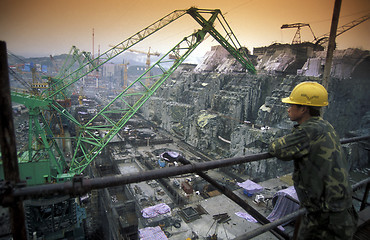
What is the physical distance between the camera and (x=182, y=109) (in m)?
34.5

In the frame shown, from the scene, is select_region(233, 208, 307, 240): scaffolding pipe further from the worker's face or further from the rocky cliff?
the rocky cliff

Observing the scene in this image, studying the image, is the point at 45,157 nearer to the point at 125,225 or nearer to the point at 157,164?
the point at 125,225

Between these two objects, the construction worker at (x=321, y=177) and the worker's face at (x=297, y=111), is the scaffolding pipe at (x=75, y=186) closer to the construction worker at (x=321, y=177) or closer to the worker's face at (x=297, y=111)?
the construction worker at (x=321, y=177)

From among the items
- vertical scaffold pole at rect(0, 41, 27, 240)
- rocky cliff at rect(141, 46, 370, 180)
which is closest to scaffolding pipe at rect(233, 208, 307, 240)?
vertical scaffold pole at rect(0, 41, 27, 240)

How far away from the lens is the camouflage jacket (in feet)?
6.85

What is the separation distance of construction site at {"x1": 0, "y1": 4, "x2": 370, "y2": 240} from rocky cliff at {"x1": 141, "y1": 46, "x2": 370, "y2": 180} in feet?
0.44

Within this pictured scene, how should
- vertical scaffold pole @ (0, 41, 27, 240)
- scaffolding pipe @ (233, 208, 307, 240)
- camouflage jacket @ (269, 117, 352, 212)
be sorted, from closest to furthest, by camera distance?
vertical scaffold pole @ (0, 41, 27, 240) → scaffolding pipe @ (233, 208, 307, 240) → camouflage jacket @ (269, 117, 352, 212)

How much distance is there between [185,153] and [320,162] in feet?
84.4

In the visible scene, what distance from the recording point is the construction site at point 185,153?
1949 millimetres

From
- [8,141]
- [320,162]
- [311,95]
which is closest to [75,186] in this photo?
[8,141]

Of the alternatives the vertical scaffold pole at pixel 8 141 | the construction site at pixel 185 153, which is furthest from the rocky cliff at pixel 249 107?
the vertical scaffold pole at pixel 8 141

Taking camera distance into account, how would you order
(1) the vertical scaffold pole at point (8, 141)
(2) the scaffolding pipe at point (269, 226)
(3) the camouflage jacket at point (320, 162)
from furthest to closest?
(3) the camouflage jacket at point (320, 162)
(2) the scaffolding pipe at point (269, 226)
(1) the vertical scaffold pole at point (8, 141)

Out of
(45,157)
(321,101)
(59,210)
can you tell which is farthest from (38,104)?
(321,101)

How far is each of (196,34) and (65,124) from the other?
86.7ft
